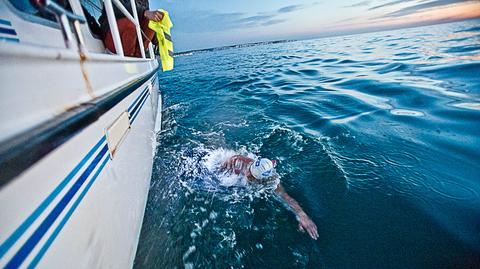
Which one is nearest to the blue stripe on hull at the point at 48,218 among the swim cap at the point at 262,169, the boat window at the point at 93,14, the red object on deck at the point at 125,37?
the swim cap at the point at 262,169

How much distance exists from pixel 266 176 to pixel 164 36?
296 centimetres

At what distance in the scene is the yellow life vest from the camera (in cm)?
351

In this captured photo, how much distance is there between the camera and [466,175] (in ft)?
9.46

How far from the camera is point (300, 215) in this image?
2627 millimetres

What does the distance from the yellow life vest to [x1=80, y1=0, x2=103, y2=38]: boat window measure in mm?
836

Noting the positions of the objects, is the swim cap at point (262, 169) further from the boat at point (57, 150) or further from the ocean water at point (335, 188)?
the boat at point (57, 150)

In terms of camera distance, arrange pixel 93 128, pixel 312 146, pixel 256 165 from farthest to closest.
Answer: pixel 312 146 → pixel 256 165 → pixel 93 128

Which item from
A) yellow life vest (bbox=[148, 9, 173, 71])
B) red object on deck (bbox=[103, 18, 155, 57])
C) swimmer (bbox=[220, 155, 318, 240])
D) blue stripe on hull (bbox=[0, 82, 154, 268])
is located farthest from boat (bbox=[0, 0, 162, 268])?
yellow life vest (bbox=[148, 9, 173, 71])

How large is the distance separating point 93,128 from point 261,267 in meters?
1.99

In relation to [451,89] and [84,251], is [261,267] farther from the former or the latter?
[451,89]

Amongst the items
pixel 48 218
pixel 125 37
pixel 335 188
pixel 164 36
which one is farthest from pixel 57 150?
pixel 125 37

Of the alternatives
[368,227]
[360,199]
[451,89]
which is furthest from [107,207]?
[451,89]

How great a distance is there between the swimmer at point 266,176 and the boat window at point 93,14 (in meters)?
2.88

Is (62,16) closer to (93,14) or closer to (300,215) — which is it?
(300,215)
